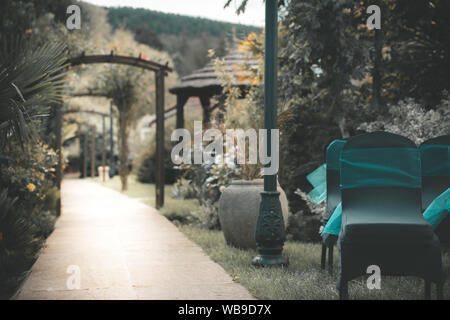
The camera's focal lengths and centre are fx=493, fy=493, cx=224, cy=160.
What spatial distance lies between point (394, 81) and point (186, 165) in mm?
4548

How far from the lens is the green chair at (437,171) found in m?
4.48

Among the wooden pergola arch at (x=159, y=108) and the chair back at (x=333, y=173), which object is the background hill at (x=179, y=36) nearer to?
the wooden pergola arch at (x=159, y=108)

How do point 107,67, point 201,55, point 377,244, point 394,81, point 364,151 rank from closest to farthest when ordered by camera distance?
point 377,244 < point 364,151 < point 394,81 < point 107,67 < point 201,55

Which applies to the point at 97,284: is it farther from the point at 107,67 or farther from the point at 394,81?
the point at 107,67

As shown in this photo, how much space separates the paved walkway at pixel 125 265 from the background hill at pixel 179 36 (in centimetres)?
4456

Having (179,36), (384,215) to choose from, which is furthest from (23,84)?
(179,36)

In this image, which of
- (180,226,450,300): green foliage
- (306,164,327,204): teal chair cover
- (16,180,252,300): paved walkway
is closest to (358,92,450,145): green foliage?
(306,164,327,204): teal chair cover

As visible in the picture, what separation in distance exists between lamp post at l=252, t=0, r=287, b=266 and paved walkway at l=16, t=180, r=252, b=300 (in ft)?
1.87

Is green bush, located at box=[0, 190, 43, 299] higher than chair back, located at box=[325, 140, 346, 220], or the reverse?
chair back, located at box=[325, 140, 346, 220]

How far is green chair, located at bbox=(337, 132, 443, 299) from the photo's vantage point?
3516 mm

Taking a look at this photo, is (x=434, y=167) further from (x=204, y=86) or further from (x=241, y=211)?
(x=204, y=86)

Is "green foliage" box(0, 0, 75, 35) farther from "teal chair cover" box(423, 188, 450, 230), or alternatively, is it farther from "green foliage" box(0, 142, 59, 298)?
"teal chair cover" box(423, 188, 450, 230)
